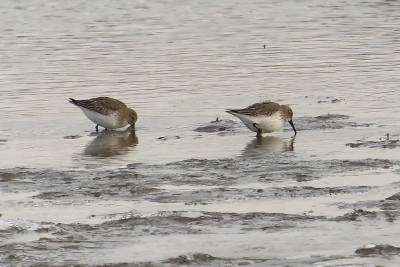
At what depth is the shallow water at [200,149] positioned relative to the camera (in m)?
9.81

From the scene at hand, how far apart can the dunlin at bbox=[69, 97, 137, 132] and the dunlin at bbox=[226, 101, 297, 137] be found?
6.63 ft

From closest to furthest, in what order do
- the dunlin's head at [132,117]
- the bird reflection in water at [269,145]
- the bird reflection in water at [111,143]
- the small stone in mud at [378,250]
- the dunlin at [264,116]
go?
the small stone in mud at [378,250] < the bird reflection in water at [269,145] < the bird reflection in water at [111,143] < the dunlin at [264,116] < the dunlin's head at [132,117]

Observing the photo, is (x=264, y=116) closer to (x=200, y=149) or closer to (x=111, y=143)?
(x=200, y=149)

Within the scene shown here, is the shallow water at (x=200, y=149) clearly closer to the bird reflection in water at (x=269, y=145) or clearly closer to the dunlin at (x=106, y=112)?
the bird reflection in water at (x=269, y=145)

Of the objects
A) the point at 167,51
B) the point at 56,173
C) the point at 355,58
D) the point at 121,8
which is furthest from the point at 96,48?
the point at 56,173

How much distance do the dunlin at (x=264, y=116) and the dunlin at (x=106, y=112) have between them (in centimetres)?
202

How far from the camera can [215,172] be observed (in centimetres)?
1298

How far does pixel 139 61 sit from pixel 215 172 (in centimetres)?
1159

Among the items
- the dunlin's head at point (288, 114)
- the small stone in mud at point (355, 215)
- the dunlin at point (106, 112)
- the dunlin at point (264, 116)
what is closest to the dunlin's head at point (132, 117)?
the dunlin at point (106, 112)

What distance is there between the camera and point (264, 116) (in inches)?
619

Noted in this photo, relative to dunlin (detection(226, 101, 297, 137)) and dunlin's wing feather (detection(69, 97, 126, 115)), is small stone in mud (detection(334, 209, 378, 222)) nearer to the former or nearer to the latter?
dunlin (detection(226, 101, 297, 137))

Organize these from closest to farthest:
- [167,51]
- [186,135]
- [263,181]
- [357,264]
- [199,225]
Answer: [357,264]
[199,225]
[263,181]
[186,135]
[167,51]

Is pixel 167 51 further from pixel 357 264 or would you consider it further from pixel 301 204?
pixel 357 264

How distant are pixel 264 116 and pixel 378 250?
650 cm
